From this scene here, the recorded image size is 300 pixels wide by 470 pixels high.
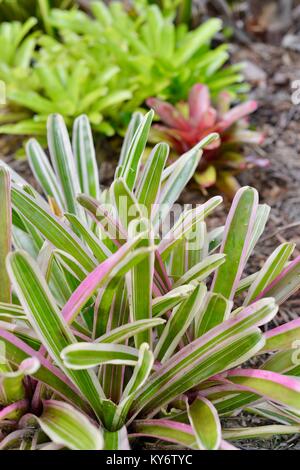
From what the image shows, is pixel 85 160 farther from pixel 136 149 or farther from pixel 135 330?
pixel 135 330

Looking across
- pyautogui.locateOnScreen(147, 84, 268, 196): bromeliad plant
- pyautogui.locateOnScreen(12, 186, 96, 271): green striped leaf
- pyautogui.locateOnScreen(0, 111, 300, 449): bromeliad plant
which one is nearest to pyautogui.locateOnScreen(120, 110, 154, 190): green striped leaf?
pyautogui.locateOnScreen(0, 111, 300, 449): bromeliad plant

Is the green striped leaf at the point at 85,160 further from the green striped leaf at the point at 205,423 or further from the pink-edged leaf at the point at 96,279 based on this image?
the green striped leaf at the point at 205,423

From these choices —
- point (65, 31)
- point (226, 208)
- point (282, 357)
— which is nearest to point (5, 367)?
point (282, 357)

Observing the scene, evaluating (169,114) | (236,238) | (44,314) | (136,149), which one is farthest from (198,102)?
(44,314)

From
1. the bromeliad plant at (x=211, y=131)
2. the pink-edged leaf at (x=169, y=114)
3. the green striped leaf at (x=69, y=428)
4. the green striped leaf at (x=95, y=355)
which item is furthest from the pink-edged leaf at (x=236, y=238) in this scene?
the pink-edged leaf at (x=169, y=114)

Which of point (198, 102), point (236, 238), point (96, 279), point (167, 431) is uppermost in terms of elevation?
point (198, 102)

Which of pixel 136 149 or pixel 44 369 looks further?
pixel 136 149

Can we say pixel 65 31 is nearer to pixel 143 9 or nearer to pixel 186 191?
pixel 143 9
